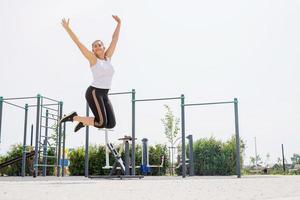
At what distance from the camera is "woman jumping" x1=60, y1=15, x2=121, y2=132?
588 cm

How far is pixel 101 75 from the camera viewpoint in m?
6.08

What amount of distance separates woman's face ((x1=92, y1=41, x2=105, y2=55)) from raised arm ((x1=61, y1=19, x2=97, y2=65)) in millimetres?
176

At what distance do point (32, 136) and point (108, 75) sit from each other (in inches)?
448

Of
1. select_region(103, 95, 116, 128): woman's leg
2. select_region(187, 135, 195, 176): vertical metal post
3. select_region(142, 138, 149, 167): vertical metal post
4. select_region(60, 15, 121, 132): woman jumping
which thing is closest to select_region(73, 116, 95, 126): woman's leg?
select_region(60, 15, 121, 132): woman jumping

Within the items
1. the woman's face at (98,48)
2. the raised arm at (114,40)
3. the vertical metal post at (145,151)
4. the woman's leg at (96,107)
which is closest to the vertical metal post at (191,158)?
the vertical metal post at (145,151)

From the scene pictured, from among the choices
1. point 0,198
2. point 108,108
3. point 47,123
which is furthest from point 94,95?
point 47,123

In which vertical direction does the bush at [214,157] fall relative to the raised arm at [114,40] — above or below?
below

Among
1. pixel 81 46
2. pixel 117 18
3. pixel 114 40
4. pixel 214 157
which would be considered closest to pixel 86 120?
pixel 81 46

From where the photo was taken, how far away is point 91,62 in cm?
618

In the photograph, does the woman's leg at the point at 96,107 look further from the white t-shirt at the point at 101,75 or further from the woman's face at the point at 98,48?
the woman's face at the point at 98,48

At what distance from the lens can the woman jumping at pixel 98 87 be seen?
5.88 metres

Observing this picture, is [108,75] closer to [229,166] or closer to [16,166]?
[229,166]

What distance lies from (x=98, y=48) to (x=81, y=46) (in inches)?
11.5

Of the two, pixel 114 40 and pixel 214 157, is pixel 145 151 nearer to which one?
pixel 214 157
